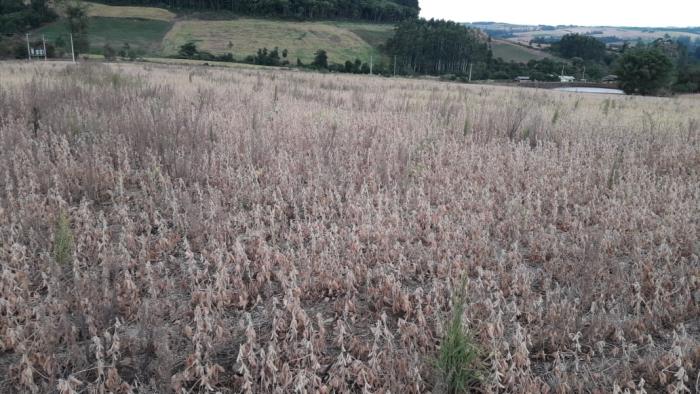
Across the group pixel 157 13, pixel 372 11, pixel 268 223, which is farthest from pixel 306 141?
pixel 372 11

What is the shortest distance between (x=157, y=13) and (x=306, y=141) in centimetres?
11649

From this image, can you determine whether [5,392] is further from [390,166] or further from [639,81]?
[639,81]

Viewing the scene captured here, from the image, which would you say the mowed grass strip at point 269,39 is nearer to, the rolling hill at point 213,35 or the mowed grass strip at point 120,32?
the rolling hill at point 213,35

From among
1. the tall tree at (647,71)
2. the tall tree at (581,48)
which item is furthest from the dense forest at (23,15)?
the tall tree at (581,48)

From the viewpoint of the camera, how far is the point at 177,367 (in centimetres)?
213

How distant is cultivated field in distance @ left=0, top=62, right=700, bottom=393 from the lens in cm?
205

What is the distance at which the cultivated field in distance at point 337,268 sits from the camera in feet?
6.73

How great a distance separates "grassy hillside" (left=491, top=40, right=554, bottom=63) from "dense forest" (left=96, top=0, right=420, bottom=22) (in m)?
41.8

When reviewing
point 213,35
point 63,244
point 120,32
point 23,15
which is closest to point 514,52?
point 213,35

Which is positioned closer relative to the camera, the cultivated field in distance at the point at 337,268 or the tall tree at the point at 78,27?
the cultivated field in distance at the point at 337,268

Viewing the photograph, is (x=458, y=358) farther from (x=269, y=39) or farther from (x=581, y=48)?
(x=581, y=48)

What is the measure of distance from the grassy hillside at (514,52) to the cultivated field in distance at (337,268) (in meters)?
107

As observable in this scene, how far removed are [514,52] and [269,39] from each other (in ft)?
199

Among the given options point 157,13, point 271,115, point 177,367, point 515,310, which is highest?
point 157,13
